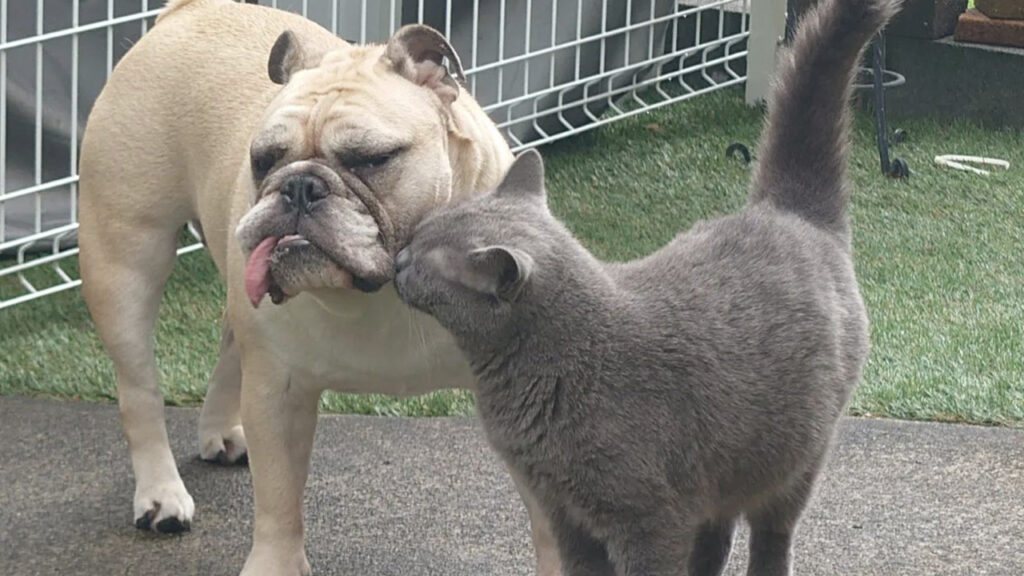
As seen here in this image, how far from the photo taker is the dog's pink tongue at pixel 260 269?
2.67 metres

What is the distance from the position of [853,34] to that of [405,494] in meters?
1.49

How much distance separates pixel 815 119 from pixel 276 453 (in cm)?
124

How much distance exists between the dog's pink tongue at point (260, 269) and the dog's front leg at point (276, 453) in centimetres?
36

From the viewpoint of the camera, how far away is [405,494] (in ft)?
11.9

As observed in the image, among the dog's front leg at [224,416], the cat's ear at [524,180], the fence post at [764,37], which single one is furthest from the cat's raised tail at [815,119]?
the fence post at [764,37]

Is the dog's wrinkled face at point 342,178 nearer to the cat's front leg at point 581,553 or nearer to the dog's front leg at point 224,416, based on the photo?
the cat's front leg at point 581,553

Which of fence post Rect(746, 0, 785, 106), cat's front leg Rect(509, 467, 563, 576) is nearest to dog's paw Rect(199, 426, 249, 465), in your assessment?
cat's front leg Rect(509, 467, 563, 576)

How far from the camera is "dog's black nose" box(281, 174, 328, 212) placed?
2.60 metres

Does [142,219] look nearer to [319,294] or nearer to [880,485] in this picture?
[319,294]

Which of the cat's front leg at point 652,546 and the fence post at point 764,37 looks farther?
the fence post at point 764,37

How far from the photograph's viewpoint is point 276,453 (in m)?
3.09

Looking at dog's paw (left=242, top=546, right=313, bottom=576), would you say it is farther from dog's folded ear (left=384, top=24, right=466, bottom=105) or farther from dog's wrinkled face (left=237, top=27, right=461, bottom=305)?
dog's folded ear (left=384, top=24, right=466, bottom=105)

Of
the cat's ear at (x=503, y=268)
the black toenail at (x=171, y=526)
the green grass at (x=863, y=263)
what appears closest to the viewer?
the cat's ear at (x=503, y=268)

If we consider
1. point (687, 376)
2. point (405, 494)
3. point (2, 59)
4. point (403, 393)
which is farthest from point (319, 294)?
point (2, 59)
